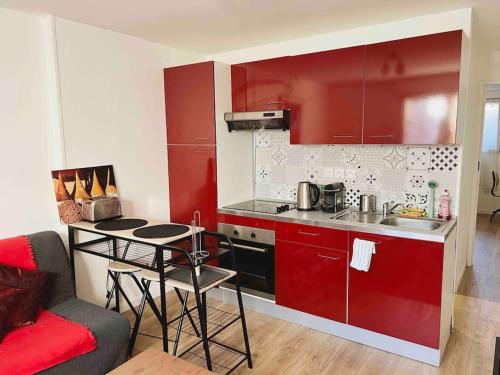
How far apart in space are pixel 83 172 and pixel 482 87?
13.2 ft

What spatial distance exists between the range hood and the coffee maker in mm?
621

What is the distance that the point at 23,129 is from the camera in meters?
2.57

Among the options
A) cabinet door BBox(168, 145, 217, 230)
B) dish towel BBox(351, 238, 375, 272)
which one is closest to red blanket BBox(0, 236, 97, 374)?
cabinet door BBox(168, 145, 217, 230)

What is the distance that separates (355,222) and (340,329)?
0.83 m

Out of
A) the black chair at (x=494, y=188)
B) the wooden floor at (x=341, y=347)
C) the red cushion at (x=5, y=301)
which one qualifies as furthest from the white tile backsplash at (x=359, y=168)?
the black chair at (x=494, y=188)

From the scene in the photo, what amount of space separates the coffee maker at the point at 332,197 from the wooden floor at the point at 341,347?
0.98m

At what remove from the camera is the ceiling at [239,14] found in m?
2.38

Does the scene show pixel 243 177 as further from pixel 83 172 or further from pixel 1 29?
pixel 1 29

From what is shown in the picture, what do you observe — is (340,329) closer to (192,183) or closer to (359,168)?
(359,168)

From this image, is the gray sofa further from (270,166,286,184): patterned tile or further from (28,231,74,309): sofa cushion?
(270,166,286,184): patterned tile

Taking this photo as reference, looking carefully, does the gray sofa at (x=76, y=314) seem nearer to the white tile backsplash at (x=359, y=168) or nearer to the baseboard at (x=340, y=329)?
the baseboard at (x=340, y=329)

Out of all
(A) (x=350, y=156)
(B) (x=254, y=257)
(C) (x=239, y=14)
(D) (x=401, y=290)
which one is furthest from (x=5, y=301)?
(A) (x=350, y=156)

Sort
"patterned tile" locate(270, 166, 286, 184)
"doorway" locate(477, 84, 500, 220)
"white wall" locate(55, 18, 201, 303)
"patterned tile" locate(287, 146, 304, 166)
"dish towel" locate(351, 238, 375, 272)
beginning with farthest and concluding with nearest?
"doorway" locate(477, 84, 500, 220) < "patterned tile" locate(270, 166, 286, 184) < "patterned tile" locate(287, 146, 304, 166) < "white wall" locate(55, 18, 201, 303) < "dish towel" locate(351, 238, 375, 272)

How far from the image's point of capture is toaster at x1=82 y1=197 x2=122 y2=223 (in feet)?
8.87
